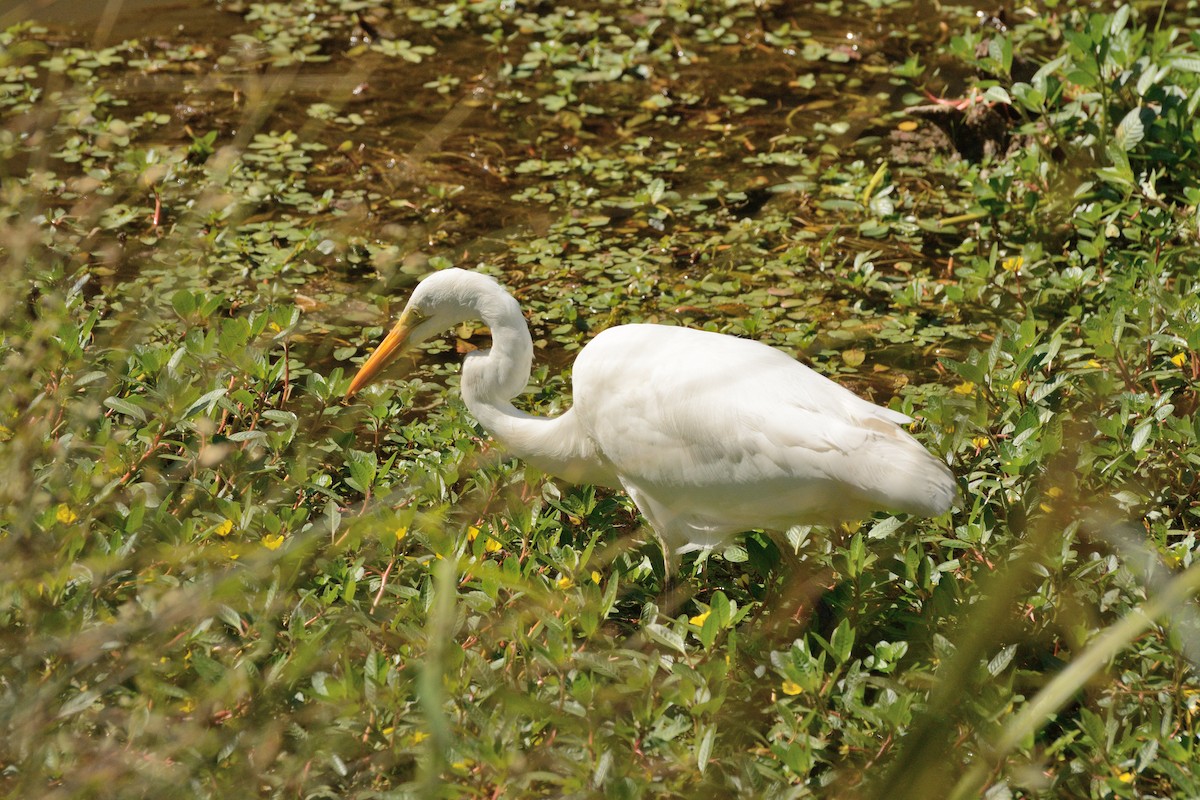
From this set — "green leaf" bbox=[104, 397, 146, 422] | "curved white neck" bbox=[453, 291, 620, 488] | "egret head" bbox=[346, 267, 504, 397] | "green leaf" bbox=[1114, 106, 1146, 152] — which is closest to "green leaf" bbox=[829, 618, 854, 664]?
"curved white neck" bbox=[453, 291, 620, 488]

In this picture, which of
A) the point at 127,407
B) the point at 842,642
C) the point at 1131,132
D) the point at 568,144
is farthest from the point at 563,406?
the point at 1131,132

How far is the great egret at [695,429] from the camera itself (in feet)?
7.54

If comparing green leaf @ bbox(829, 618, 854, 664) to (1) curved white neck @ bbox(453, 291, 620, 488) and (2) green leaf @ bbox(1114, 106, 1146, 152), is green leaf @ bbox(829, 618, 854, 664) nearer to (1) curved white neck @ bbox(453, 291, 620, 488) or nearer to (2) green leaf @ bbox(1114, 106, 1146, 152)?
(1) curved white neck @ bbox(453, 291, 620, 488)

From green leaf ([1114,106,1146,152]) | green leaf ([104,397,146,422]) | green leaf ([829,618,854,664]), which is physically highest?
green leaf ([1114,106,1146,152])

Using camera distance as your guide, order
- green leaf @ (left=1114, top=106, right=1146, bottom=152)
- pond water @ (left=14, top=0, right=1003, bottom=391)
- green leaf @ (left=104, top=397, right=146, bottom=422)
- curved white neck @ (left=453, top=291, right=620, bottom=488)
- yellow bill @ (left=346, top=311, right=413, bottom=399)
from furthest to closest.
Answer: pond water @ (left=14, top=0, right=1003, bottom=391) → green leaf @ (left=1114, top=106, right=1146, bottom=152) → yellow bill @ (left=346, top=311, right=413, bottom=399) → curved white neck @ (left=453, top=291, right=620, bottom=488) → green leaf @ (left=104, top=397, right=146, bottom=422)

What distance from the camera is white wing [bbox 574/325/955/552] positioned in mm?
2264

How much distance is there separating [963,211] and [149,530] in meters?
3.13

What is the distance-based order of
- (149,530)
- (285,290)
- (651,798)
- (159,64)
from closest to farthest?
(651,798)
(149,530)
(285,290)
(159,64)

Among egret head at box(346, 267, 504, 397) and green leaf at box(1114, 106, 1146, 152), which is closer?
egret head at box(346, 267, 504, 397)

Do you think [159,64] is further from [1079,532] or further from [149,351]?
[1079,532]

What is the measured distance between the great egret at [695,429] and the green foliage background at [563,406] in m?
0.14

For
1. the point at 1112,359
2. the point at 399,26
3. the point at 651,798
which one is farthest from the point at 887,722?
the point at 399,26

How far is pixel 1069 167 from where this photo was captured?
3.98 meters

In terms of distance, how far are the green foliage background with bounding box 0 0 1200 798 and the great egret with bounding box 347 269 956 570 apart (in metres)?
0.14
